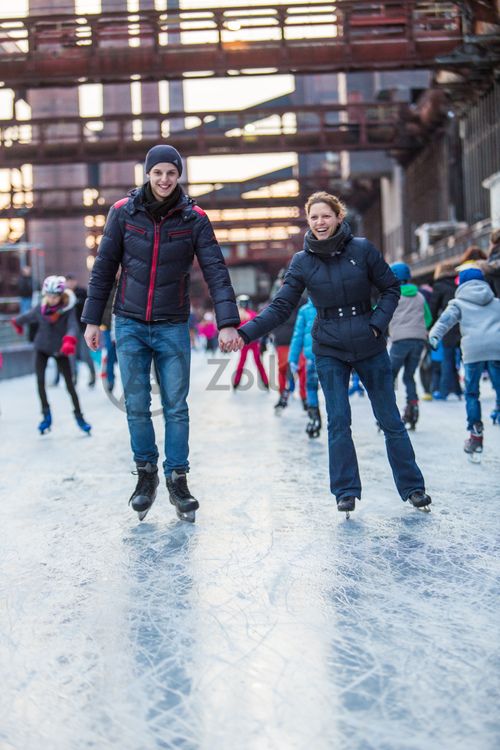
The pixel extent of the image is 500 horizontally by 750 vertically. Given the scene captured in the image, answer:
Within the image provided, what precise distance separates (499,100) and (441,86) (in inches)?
64.9

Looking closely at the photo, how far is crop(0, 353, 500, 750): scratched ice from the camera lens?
2.40 m

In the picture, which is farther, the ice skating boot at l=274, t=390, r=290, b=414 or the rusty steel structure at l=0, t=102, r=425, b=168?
the rusty steel structure at l=0, t=102, r=425, b=168

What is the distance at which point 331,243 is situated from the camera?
4.89 metres

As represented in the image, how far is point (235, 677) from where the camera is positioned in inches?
107

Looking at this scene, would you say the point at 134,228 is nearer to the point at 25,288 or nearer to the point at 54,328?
the point at 54,328

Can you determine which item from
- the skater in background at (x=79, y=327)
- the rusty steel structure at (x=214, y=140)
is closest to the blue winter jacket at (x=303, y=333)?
the skater in background at (x=79, y=327)

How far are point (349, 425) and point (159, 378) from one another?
3.25 feet

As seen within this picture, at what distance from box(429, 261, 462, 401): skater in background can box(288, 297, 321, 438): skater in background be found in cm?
183

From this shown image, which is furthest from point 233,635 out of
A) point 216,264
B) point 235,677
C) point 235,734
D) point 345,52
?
point 345,52

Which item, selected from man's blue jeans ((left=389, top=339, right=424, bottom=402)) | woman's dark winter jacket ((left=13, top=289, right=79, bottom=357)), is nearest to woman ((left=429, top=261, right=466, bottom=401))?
man's blue jeans ((left=389, top=339, right=424, bottom=402))

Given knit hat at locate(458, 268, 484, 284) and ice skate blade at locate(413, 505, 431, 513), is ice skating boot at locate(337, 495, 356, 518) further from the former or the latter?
knit hat at locate(458, 268, 484, 284)

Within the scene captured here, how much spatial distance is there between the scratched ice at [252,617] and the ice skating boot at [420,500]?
7 cm

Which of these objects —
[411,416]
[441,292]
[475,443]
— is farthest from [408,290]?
[475,443]

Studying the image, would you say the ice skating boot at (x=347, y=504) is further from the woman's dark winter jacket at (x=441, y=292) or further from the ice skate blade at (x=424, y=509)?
the woman's dark winter jacket at (x=441, y=292)
